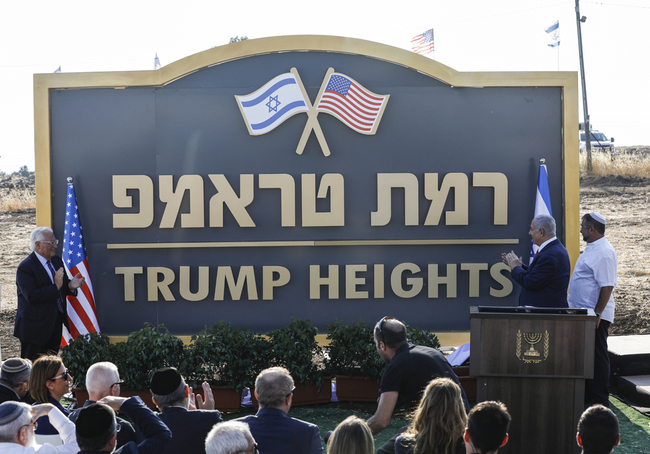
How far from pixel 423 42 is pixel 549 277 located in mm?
6789

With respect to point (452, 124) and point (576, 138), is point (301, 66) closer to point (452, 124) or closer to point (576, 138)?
point (452, 124)

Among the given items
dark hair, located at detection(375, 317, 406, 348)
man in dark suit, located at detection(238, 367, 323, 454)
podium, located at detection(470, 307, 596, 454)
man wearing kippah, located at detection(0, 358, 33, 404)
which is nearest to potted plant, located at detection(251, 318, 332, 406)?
podium, located at detection(470, 307, 596, 454)

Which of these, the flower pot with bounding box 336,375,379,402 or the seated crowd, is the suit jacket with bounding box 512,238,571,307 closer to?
the flower pot with bounding box 336,375,379,402

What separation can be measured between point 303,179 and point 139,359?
8.65 ft

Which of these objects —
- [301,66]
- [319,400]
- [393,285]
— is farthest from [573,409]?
[301,66]

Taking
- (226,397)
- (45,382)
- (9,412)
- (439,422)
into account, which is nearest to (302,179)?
(226,397)

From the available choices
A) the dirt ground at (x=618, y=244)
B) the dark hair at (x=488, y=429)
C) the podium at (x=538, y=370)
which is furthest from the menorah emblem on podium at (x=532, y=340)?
the dirt ground at (x=618, y=244)

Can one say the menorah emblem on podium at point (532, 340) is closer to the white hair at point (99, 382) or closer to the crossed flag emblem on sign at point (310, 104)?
the white hair at point (99, 382)

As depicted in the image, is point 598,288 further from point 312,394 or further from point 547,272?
point 312,394

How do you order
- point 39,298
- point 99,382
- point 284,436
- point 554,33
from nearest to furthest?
1. point 284,436
2. point 99,382
3. point 39,298
4. point 554,33

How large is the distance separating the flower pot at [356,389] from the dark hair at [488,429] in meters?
3.26

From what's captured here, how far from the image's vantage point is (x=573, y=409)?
426 centimetres

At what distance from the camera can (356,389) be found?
5.95 metres

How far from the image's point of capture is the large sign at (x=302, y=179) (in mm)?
6906
